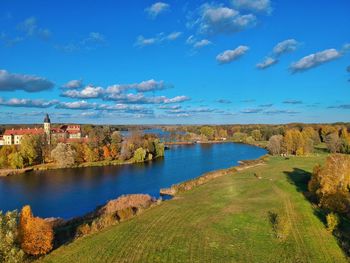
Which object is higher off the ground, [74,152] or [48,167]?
[74,152]

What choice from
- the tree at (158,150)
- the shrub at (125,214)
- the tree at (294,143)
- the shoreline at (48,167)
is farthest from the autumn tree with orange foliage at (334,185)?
the tree at (158,150)

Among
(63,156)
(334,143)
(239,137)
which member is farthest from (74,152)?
(239,137)

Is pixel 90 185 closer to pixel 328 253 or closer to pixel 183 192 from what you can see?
pixel 183 192

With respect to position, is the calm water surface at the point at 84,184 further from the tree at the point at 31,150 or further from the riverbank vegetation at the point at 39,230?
the tree at the point at 31,150

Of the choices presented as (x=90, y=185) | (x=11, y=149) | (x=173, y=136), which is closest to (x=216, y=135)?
(x=173, y=136)

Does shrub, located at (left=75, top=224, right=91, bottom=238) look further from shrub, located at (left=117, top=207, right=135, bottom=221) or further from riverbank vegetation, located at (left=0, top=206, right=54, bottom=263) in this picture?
shrub, located at (left=117, top=207, right=135, bottom=221)

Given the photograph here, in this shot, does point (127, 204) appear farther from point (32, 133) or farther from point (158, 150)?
point (32, 133)
